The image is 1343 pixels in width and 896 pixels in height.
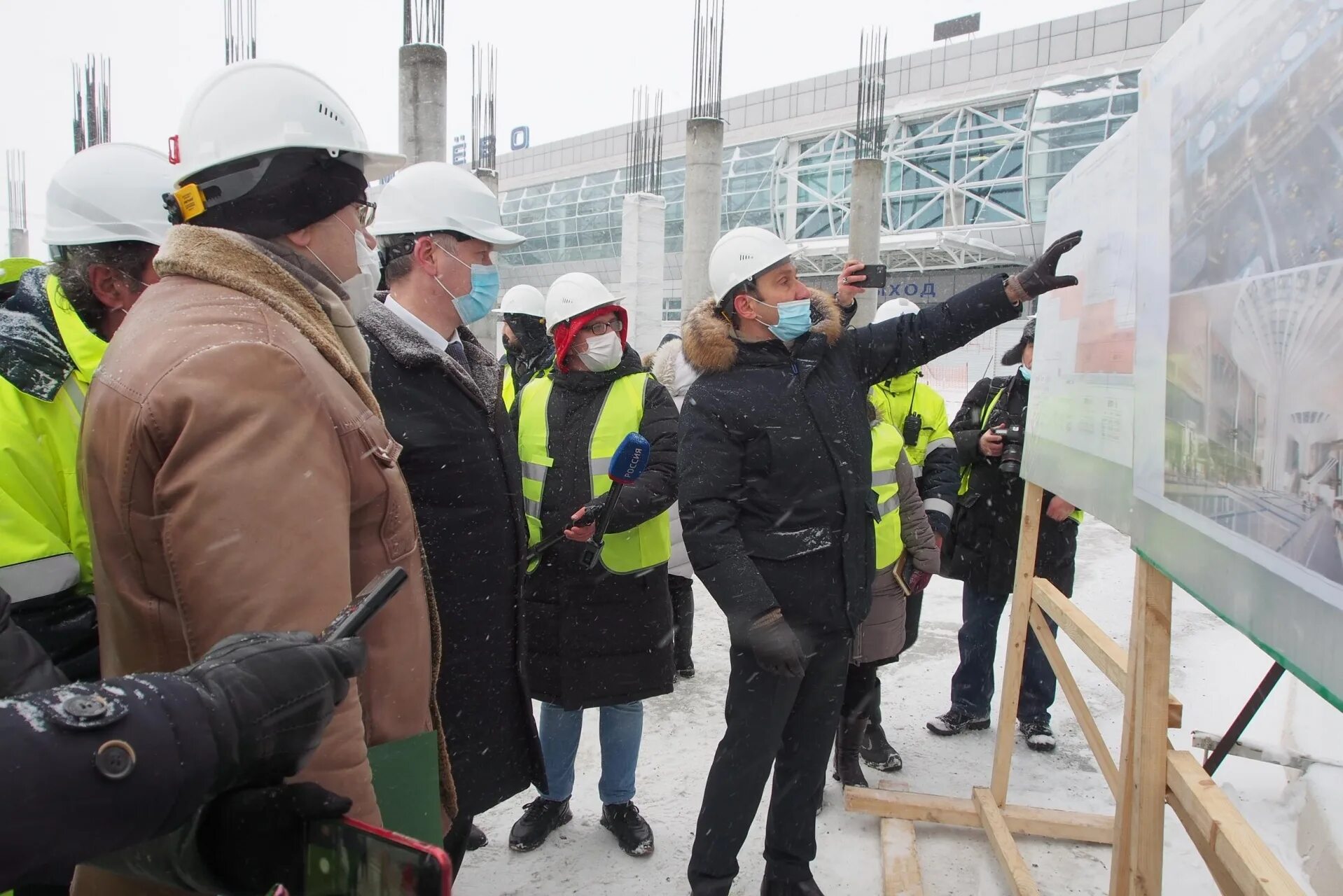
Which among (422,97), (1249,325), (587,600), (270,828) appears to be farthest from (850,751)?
(422,97)

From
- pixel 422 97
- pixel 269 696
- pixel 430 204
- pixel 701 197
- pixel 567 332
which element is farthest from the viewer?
pixel 701 197

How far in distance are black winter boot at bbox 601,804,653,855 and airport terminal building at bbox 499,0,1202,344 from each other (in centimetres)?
1665

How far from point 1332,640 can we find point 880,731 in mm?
2626

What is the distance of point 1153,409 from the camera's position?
179 cm

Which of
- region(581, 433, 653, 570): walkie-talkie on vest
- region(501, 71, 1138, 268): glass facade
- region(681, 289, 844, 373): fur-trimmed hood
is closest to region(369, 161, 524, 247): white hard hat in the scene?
region(681, 289, 844, 373): fur-trimmed hood

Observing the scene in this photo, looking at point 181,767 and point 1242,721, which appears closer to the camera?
point 181,767

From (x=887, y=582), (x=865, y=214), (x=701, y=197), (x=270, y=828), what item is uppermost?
(x=701, y=197)

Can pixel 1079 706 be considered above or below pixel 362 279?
below

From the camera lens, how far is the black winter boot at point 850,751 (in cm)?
332

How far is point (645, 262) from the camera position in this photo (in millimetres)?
12844

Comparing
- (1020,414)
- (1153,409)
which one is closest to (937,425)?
(1020,414)

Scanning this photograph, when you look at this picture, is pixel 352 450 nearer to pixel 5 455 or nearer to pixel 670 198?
pixel 5 455

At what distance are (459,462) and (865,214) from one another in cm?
A: 1119

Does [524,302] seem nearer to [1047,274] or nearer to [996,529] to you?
A: [996,529]
